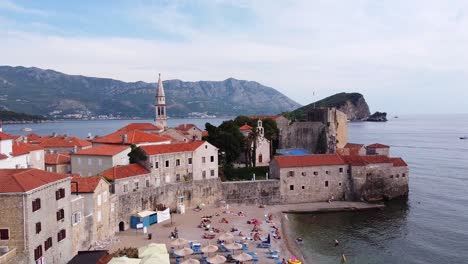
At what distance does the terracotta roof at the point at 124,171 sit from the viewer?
46.2m

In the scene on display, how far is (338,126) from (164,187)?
148ft

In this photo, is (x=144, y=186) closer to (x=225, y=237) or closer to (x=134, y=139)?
(x=134, y=139)

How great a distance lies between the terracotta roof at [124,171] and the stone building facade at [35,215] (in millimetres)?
12136

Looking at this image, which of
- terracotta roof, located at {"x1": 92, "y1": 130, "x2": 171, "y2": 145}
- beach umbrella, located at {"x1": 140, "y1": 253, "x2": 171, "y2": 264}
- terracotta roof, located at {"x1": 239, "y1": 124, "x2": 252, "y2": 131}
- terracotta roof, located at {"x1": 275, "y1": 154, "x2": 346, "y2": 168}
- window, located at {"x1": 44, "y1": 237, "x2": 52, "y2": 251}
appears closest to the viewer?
beach umbrella, located at {"x1": 140, "y1": 253, "x2": 171, "y2": 264}

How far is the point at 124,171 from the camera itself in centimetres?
4844

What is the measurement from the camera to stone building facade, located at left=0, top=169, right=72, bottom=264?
1089 inches

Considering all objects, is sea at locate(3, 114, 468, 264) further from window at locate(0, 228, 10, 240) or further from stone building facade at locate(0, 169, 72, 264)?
window at locate(0, 228, 10, 240)

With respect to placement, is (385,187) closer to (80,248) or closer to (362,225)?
(362,225)

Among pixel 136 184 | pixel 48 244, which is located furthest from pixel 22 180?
pixel 136 184

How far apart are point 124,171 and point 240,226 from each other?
14815 millimetres

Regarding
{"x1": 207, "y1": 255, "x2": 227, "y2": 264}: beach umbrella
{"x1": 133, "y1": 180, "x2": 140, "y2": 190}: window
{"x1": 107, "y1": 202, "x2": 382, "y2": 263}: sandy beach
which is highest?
{"x1": 133, "y1": 180, "x2": 140, "y2": 190}: window


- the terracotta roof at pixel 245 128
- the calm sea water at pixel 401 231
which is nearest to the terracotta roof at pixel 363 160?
the calm sea water at pixel 401 231

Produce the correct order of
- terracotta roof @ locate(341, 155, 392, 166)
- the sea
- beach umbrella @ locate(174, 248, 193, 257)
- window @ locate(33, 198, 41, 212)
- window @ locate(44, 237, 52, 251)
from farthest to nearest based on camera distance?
terracotta roof @ locate(341, 155, 392, 166) → the sea → beach umbrella @ locate(174, 248, 193, 257) → window @ locate(44, 237, 52, 251) → window @ locate(33, 198, 41, 212)

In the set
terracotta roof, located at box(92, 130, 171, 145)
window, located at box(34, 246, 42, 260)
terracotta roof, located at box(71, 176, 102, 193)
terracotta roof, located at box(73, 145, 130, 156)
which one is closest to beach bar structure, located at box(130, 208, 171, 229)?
terracotta roof, located at box(71, 176, 102, 193)
